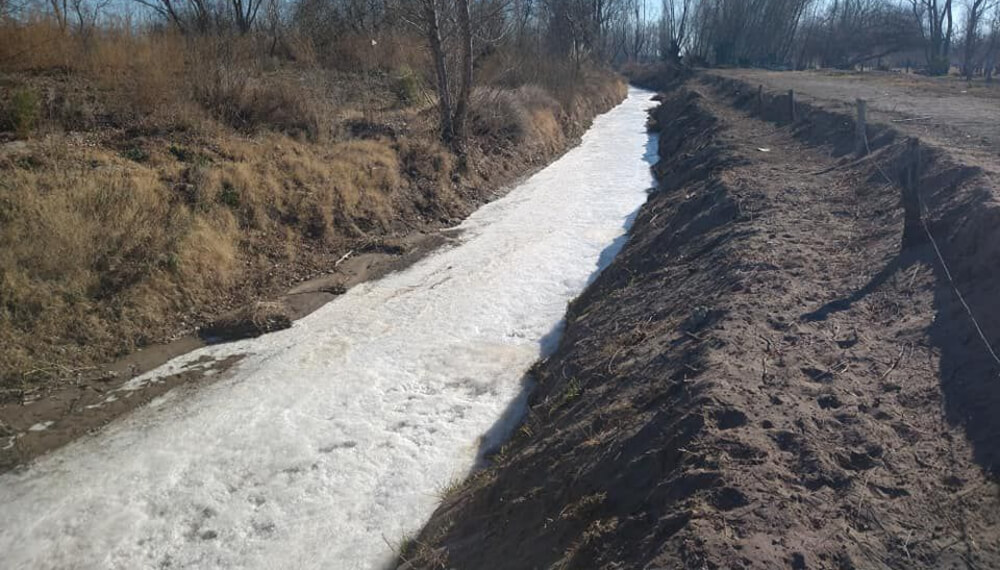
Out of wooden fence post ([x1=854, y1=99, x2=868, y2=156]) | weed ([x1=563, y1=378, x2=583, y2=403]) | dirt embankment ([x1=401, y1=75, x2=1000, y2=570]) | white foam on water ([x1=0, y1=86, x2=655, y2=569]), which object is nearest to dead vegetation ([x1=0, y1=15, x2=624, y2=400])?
white foam on water ([x1=0, y1=86, x2=655, y2=569])

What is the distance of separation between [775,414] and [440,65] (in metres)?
15.2

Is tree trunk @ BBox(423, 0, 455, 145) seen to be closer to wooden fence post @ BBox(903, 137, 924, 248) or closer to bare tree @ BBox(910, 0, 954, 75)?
wooden fence post @ BBox(903, 137, 924, 248)

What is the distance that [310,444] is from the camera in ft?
23.3

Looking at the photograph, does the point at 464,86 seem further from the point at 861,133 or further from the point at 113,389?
the point at 113,389

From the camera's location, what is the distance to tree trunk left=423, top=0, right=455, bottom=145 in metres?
17.6

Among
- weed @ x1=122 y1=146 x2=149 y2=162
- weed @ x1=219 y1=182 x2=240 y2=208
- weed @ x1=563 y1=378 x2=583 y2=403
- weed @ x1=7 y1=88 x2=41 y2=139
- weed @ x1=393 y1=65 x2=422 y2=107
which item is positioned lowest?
weed @ x1=563 y1=378 x2=583 y2=403

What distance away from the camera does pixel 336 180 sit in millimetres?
13633

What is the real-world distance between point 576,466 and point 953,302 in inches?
143

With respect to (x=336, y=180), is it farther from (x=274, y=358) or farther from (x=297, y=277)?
(x=274, y=358)

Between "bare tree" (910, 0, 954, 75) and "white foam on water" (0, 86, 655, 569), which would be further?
"bare tree" (910, 0, 954, 75)

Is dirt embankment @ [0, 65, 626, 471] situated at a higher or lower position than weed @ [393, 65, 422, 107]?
lower

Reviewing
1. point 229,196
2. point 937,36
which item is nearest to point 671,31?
point 937,36

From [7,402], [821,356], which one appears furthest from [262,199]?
[821,356]

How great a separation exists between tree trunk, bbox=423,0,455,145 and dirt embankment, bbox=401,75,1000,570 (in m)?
10.4
